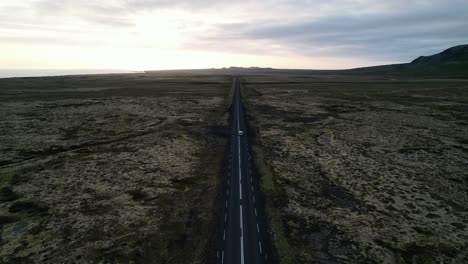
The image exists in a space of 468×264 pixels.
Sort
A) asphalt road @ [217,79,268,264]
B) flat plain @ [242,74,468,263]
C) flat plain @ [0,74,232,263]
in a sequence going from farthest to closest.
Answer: flat plain @ [242,74,468,263] < flat plain @ [0,74,232,263] < asphalt road @ [217,79,268,264]

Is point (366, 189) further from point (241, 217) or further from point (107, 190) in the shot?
point (107, 190)

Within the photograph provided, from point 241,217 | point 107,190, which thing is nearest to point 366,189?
point 241,217

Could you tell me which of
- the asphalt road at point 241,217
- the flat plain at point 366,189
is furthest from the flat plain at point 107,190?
the flat plain at point 366,189

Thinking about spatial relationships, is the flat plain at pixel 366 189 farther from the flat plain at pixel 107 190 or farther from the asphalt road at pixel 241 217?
the flat plain at pixel 107 190

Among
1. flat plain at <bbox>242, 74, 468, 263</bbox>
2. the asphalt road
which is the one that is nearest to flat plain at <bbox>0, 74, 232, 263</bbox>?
the asphalt road

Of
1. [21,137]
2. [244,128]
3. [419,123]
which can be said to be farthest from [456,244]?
[21,137]

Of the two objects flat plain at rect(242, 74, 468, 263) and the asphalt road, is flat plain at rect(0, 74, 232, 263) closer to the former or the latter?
the asphalt road
